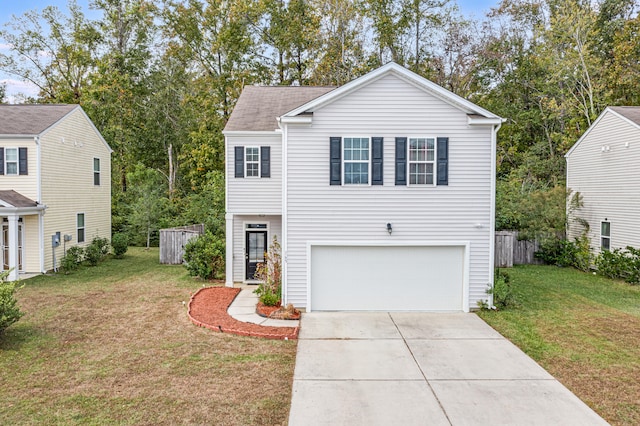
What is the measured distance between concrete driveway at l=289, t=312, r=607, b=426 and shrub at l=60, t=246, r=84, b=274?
11712 mm

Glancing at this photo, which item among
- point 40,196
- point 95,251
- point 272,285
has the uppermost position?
point 40,196

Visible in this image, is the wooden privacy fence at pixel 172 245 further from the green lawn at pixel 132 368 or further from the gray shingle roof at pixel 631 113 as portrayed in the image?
the gray shingle roof at pixel 631 113

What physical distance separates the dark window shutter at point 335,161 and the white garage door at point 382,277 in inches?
72.4

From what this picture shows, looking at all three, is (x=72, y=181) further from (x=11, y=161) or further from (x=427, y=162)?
(x=427, y=162)

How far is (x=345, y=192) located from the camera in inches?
437

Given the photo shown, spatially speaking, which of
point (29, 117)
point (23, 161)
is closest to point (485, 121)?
point (23, 161)

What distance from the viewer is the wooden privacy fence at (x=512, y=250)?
1828 cm

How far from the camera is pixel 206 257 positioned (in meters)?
14.8

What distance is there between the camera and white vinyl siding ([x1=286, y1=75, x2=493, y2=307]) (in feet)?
36.4

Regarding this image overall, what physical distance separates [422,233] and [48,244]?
46.7 feet

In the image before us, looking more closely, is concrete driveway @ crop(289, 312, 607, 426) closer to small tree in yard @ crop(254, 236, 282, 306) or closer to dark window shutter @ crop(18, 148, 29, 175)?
small tree in yard @ crop(254, 236, 282, 306)

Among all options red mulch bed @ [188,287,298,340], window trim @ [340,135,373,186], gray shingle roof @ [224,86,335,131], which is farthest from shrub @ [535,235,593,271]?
red mulch bed @ [188,287,298,340]

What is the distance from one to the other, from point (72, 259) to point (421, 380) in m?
15.3

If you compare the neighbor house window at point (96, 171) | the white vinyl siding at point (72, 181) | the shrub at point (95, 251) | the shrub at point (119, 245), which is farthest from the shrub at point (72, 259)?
the neighbor house window at point (96, 171)
